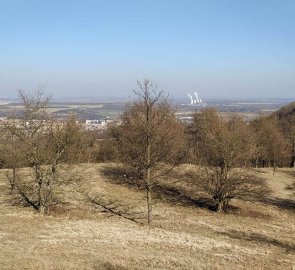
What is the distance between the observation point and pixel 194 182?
35.2 metres

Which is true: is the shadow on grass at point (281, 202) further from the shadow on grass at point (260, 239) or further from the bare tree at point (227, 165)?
the shadow on grass at point (260, 239)

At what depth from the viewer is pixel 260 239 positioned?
24031 mm

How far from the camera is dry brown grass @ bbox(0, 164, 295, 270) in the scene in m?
16.5

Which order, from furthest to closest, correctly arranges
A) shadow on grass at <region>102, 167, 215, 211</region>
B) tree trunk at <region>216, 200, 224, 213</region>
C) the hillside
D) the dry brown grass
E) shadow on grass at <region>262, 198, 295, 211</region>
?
1. the hillside
2. shadow on grass at <region>262, 198, 295, 211</region>
3. shadow on grass at <region>102, 167, 215, 211</region>
4. tree trunk at <region>216, 200, 224, 213</region>
5. the dry brown grass

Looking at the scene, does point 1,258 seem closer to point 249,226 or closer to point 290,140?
point 249,226

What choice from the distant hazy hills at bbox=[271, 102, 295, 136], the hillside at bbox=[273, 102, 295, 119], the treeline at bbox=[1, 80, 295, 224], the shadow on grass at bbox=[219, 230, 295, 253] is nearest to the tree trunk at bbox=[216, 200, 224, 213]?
the treeline at bbox=[1, 80, 295, 224]

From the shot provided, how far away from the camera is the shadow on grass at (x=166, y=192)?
1334 inches

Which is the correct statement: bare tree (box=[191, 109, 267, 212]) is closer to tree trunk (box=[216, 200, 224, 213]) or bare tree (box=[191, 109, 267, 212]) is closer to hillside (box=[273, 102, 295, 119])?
tree trunk (box=[216, 200, 224, 213])

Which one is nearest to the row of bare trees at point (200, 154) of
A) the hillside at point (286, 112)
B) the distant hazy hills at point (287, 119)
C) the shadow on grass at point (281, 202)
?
the shadow on grass at point (281, 202)

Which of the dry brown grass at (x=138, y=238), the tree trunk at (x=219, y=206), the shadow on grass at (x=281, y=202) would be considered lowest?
the shadow on grass at (x=281, y=202)

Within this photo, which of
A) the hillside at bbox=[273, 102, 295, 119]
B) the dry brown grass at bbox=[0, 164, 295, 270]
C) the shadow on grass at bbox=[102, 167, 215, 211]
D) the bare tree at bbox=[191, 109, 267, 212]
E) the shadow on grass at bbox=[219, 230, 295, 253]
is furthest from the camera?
the hillside at bbox=[273, 102, 295, 119]

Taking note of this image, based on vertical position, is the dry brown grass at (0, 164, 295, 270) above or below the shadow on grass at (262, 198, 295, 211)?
above

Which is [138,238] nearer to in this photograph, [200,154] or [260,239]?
[260,239]

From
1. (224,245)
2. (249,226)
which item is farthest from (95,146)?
(224,245)
